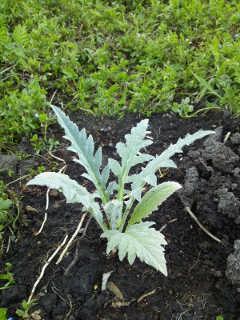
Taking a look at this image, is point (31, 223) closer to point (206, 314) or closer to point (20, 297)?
point (20, 297)

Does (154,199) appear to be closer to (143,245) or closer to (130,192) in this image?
(130,192)

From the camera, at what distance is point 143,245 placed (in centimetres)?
180

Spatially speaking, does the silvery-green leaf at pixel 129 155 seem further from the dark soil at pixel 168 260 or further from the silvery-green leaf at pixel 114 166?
the dark soil at pixel 168 260

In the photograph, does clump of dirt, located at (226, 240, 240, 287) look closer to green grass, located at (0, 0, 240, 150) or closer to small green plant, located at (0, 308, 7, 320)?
small green plant, located at (0, 308, 7, 320)

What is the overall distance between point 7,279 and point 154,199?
0.76 metres

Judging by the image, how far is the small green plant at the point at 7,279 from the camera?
2113mm

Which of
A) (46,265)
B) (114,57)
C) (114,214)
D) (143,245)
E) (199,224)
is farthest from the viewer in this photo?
(114,57)

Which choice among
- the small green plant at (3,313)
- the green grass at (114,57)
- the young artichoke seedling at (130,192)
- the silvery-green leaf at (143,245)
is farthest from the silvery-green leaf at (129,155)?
the green grass at (114,57)

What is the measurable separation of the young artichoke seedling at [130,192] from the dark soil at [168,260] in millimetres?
162

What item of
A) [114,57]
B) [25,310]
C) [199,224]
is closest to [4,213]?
[25,310]

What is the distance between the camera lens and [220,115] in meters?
2.93

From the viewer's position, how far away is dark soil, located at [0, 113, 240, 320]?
2027 mm

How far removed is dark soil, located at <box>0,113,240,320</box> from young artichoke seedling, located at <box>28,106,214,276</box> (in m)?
0.16

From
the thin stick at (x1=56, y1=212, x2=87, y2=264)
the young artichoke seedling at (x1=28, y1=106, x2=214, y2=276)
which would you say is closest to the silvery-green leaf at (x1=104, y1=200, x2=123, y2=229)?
the young artichoke seedling at (x1=28, y1=106, x2=214, y2=276)
